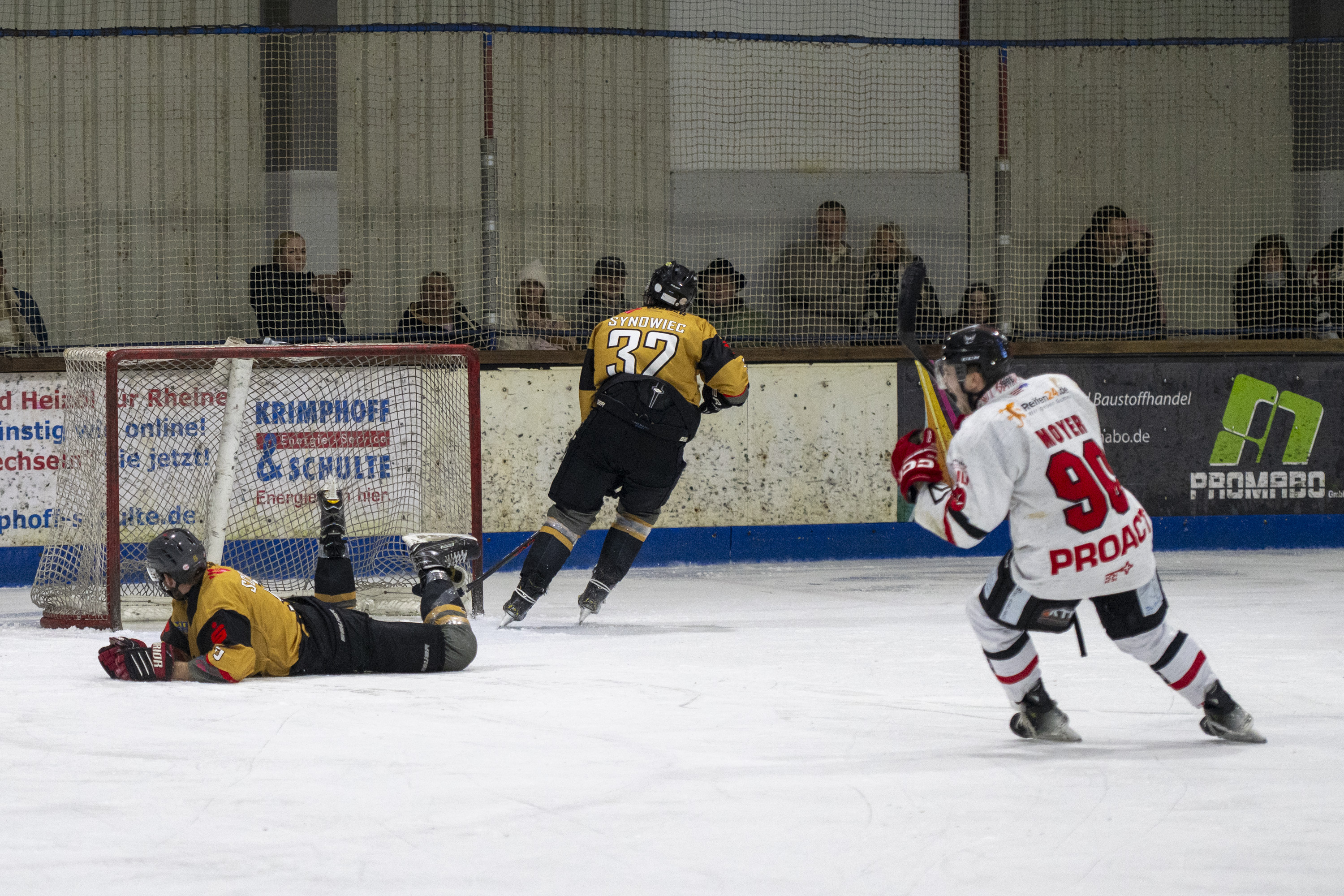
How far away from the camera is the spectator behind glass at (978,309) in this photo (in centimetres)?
864

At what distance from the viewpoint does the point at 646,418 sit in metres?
6.20

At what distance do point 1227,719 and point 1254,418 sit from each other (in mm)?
5356

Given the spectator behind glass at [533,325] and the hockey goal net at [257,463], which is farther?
the spectator behind glass at [533,325]

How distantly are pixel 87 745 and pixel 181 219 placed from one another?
5.36m

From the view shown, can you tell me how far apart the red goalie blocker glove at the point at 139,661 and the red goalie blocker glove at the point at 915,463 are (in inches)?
91.8

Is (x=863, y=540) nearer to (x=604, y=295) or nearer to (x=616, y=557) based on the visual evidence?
(x=604, y=295)

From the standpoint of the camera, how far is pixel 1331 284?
897 cm

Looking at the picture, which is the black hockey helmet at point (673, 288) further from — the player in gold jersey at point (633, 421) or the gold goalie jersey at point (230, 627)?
the gold goalie jersey at point (230, 627)

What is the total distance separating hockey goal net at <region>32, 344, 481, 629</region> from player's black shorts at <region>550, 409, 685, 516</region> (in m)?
0.46

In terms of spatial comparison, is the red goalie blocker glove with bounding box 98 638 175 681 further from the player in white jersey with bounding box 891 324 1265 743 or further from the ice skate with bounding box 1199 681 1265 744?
the ice skate with bounding box 1199 681 1265 744

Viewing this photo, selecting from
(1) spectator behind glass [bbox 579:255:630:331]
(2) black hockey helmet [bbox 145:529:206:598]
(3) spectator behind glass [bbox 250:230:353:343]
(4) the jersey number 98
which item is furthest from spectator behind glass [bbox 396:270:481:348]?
(2) black hockey helmet [bbox 145:529:206:598]

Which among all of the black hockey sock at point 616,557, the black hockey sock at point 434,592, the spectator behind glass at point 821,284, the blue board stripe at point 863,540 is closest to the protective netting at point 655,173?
the spectator behind glass at point 821,284

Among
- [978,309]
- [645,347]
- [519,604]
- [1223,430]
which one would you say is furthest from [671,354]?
[1223,430]

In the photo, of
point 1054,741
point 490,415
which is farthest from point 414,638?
point 490,415
